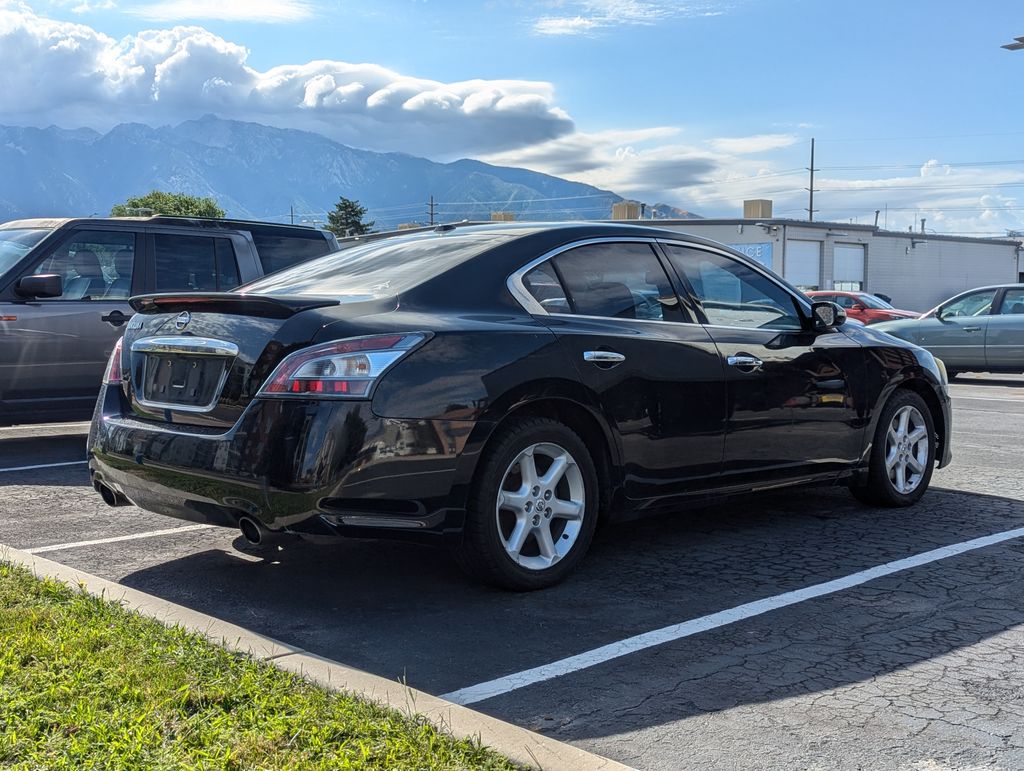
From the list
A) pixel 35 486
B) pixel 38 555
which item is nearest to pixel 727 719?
pixel 38 555

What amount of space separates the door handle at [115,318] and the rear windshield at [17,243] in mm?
785

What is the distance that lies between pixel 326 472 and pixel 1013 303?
16.3m

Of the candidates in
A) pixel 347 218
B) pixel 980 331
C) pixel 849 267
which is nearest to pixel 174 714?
pixel 980 331

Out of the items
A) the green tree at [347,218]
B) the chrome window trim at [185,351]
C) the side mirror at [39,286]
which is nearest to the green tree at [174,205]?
the green tree at [347,218]

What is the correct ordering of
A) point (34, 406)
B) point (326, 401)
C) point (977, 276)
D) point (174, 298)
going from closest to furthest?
point (326, 401) → point (174, 298) → point (34, 406) → point (977, 276)

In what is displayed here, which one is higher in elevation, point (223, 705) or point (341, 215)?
point (341, 215)

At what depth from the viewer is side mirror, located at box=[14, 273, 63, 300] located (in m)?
8.45

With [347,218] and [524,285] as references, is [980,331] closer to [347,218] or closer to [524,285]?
[524,285]

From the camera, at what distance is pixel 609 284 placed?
528 centimetres

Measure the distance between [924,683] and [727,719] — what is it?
2.63 feet

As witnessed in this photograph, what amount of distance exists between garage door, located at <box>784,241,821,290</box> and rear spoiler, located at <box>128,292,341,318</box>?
4932 cm

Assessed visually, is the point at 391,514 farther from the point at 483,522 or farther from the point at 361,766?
the point at 361,766

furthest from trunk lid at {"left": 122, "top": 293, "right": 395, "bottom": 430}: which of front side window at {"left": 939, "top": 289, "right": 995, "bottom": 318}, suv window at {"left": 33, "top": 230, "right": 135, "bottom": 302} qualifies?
front side window at {"left": 939, "top": 289, "right": 995, "bottom": 318}

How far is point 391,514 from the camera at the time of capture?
4297mm
